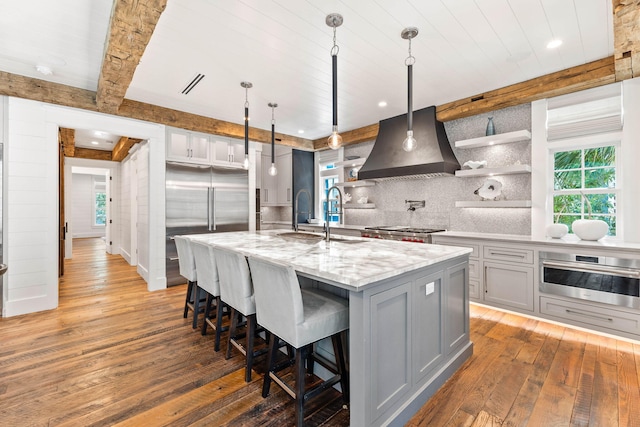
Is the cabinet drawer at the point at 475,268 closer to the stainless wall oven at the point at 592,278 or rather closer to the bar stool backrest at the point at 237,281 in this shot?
the stainless wall oven at the point at 592,278

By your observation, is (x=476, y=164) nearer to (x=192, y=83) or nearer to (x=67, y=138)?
(x=192, y=83)

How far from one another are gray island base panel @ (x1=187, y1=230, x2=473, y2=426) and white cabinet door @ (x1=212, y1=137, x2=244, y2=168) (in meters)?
3.24

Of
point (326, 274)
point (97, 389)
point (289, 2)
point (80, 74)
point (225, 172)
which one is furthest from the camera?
point (225, 172)

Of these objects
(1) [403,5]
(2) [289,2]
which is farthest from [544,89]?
(2) [289,2]

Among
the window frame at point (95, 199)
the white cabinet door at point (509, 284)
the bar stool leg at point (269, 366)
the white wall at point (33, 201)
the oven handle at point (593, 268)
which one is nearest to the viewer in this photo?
the bar stool leg at point (269, 366)

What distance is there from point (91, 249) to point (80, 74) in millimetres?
6904

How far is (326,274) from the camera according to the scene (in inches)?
59.7

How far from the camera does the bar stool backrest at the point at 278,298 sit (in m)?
1.58

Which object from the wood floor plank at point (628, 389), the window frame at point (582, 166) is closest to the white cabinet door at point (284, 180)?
the window frame at point (582, 166)

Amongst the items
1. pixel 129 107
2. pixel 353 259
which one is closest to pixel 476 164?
pixel 353 259

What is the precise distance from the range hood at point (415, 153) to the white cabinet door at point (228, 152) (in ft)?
7.43

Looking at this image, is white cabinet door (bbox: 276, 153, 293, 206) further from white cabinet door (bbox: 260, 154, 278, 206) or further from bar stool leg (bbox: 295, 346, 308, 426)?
bar stool leg (bbox: 295, 346, 308, 426)

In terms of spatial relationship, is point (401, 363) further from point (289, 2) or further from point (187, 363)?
point (289, 2)

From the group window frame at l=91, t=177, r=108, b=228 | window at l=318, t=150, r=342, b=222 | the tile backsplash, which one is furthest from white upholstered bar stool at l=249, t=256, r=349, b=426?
window frame at l=91, t=177, r=108, b=228
